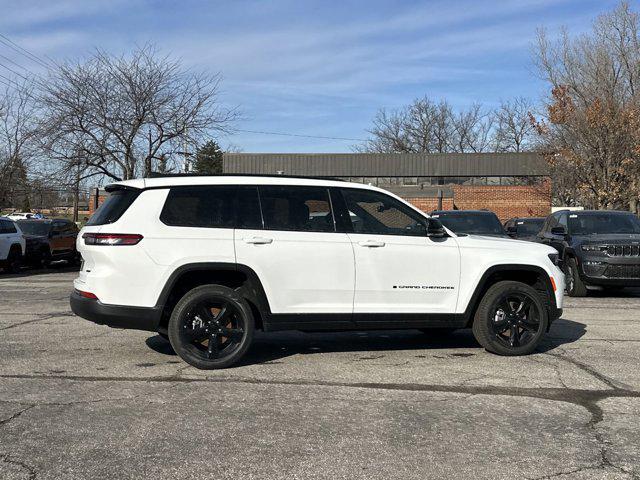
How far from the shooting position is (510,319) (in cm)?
709

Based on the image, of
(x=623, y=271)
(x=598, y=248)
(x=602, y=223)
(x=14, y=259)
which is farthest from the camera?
(x=14, y=259)

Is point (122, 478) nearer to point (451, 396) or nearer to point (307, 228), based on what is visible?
point (451, 396)

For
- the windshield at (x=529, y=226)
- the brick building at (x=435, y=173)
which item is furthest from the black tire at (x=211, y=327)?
the brick building at (x=435, y=173)

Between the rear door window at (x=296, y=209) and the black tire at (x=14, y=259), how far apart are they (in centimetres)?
1366

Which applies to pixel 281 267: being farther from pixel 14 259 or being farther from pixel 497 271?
pixel 14 259

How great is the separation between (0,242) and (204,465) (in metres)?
15.4

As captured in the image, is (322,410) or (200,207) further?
(200,207)

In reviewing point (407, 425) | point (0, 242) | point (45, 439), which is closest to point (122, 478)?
point (45, 439)

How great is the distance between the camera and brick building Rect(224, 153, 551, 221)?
3984 centimetres

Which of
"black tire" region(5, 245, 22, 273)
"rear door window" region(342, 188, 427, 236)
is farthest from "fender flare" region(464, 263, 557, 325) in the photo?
"black tire" region(5, 245, 22, 273)

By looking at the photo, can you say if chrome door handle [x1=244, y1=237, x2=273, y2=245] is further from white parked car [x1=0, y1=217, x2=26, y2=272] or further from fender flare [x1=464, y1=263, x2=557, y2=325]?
white parked car [x1=0, y1=217, x2=26, y2=272]

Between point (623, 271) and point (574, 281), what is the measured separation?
958mm

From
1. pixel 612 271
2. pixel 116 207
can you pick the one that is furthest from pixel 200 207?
pixel 612 271

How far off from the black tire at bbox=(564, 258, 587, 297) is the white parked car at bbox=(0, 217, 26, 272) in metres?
14.1
